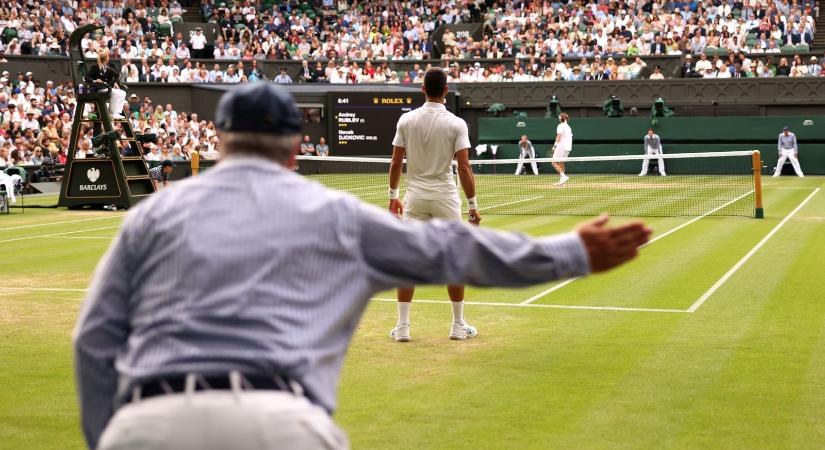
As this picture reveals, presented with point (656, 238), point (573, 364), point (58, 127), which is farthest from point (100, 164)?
point (573, 364)

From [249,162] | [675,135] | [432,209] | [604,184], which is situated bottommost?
[604,184]

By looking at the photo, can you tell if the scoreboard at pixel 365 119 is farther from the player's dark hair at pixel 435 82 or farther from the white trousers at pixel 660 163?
the player's dark hair at pixel 435 82

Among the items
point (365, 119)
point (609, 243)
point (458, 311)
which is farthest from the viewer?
point (365, 119)

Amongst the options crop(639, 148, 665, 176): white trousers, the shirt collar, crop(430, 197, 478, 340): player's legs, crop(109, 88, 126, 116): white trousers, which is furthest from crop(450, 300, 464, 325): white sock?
crop(639, 148, 665, 176): white trousers

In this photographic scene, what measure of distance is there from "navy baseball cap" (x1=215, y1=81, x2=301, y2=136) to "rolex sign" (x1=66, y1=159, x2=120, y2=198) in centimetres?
2469

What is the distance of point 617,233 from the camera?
3.43 meters

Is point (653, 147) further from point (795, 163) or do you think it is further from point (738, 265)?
point (738, 265)

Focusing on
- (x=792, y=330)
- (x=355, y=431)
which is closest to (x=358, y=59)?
(x=792, y=330)

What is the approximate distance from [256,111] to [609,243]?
3.76ft

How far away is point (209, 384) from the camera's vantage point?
3.05 m

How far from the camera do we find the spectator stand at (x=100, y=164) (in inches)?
1043

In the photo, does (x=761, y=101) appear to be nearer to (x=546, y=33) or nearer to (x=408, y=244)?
(x=546, y=33)

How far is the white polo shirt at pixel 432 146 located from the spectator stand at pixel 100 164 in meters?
18.1

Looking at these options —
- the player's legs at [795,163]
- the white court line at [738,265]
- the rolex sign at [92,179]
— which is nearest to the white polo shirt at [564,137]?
the player's legs at [795,163]
